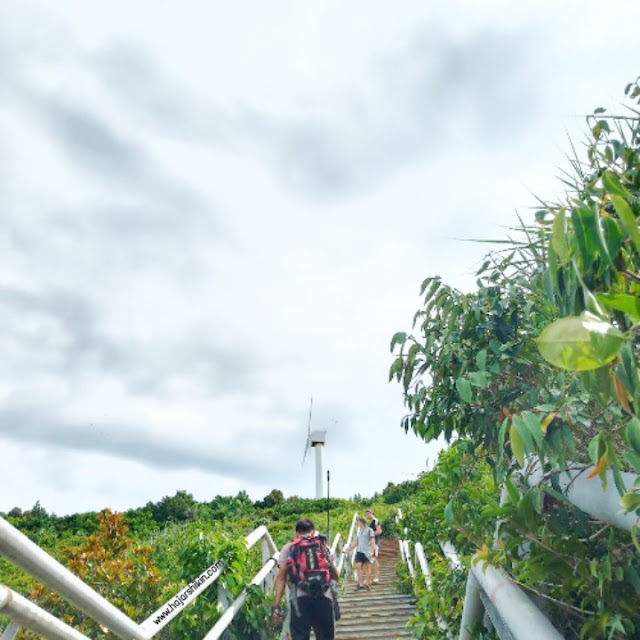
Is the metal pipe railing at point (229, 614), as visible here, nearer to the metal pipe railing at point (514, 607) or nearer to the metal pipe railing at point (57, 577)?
the metal pipe railing at point (57, 577)

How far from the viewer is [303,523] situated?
551cm

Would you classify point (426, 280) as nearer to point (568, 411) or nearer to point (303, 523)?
point (568, 411)

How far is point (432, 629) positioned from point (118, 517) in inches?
96.4

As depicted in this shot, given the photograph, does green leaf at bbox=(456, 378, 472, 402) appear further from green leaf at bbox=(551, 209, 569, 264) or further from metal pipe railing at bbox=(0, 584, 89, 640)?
metal pipe railing at bbox=(0, 584, 89, 640)

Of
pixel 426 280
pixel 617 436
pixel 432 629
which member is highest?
pixel 426 280

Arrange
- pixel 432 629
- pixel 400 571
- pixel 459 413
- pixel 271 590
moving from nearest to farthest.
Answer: pixel 459 413 → pixel 432 629 → pixel 271 590 → pixel 400 571

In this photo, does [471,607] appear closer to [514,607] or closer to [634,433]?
[514,607]

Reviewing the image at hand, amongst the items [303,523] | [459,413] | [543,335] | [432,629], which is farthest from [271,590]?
[543,335]

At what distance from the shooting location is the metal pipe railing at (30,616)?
210cm

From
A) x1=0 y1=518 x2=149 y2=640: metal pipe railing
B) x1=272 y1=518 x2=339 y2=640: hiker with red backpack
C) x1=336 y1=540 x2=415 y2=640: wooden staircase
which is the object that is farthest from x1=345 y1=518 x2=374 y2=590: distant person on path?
x1=0 y1=518 x2=149 y2=640: metal pipe railing

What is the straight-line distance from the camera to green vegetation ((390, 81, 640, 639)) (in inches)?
38.8

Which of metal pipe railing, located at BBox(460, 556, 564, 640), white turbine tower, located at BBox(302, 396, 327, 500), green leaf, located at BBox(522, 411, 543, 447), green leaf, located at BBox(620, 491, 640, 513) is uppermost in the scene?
white turbine tower, located at BBox(302, 396, 327, 500)

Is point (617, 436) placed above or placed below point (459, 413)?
below

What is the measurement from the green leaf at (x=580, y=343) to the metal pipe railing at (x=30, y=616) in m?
2.00
